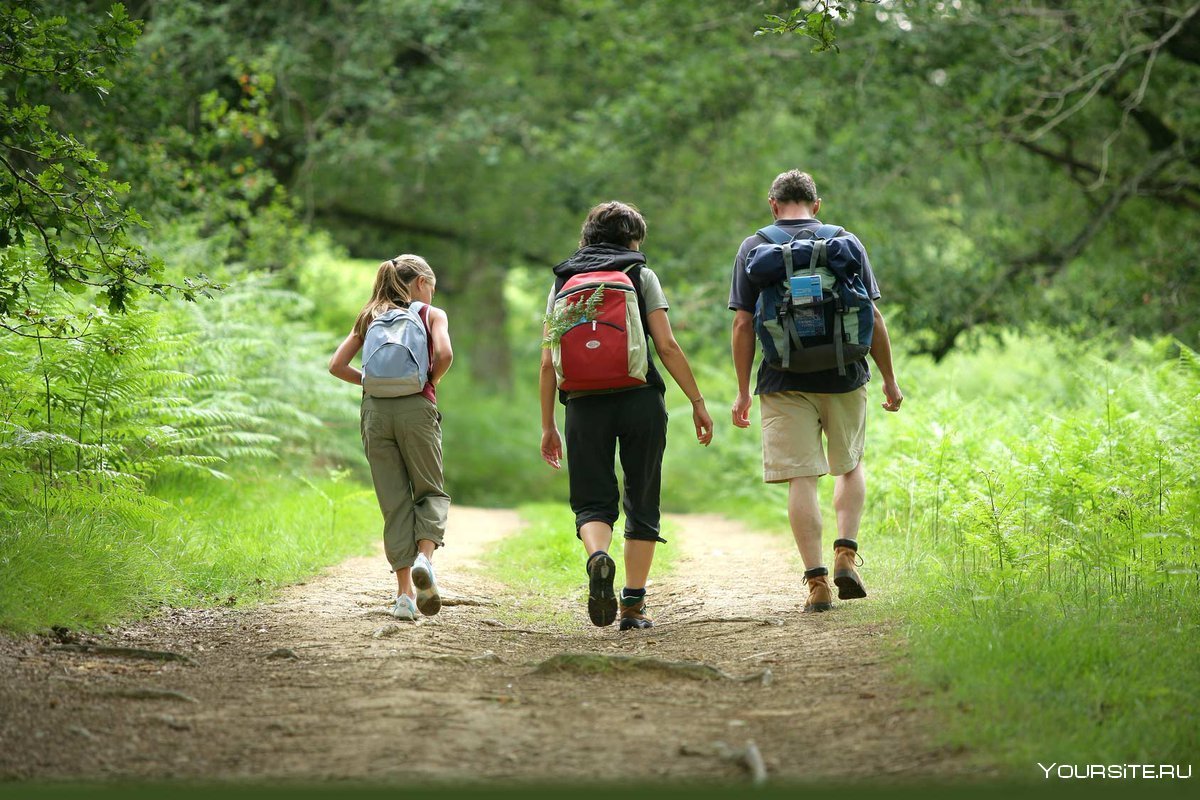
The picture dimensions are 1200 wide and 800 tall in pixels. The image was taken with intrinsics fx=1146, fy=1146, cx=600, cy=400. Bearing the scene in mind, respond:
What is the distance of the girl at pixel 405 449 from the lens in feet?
19.8

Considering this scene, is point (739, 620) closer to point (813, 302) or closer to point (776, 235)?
point (813, 302)

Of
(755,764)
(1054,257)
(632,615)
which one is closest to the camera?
(755,764)

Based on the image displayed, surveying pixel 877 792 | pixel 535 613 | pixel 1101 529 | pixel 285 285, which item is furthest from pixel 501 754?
pixel 285 285

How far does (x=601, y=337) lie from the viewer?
561 cm

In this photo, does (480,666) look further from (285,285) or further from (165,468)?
(285,285)

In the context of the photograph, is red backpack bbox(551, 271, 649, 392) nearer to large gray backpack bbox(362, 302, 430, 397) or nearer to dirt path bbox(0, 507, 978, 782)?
large gray backpack bbox(362, 302, 430, 397)

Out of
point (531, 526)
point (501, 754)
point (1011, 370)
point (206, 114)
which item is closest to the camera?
point (501, 754)

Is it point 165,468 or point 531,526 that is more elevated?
point 165,468

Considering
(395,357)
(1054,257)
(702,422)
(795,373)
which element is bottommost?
(702,422)

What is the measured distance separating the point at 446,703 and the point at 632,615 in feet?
6.40

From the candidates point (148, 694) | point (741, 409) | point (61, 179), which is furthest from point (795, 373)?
point (61, 179)

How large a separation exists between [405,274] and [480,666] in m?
2.27

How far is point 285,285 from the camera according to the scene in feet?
48.6

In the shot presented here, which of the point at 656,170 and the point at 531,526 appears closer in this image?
the point at 531,526
